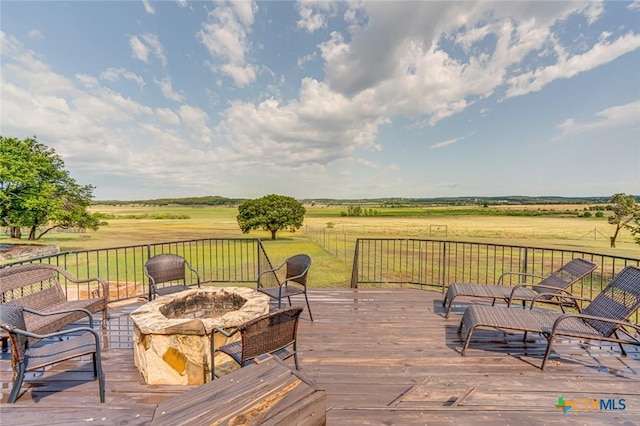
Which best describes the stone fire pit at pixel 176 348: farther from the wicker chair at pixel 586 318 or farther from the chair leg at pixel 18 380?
the wicker chair at pixel 586 318

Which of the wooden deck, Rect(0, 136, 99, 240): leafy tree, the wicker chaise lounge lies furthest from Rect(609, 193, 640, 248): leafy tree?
Rect(0, 136, 99, 240): leafy tree

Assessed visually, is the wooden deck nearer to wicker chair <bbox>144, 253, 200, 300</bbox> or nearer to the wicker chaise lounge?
the wicker chaise lounge

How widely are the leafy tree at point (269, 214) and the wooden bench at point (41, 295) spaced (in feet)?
88.4

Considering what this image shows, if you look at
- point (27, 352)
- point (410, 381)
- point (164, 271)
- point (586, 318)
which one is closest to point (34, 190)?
point (164, 271)

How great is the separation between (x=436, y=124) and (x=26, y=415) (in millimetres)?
19109

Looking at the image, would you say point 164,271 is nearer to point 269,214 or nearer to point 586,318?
point 586,318

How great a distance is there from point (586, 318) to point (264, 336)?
3193mm

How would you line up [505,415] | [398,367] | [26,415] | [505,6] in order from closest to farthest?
1. [26,415]
2. [505,415]
3. [398,367]
4. [505,6]

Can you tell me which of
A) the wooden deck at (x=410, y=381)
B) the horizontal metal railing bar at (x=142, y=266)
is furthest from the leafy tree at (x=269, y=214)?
the wooden deck at (x=410, y=381)

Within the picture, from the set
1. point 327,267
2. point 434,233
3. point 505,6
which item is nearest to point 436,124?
point 505,6

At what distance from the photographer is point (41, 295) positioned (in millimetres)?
3043

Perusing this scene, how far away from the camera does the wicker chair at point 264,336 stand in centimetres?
185

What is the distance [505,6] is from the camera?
5.97 meters

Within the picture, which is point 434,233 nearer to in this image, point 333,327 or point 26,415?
point 333,327
